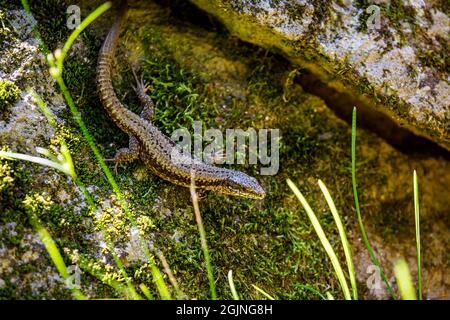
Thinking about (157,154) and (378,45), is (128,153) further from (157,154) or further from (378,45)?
(378,45)

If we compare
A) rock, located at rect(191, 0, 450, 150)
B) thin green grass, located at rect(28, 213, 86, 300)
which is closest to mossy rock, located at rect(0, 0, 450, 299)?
thin green grass, located at rect(28, 213, 86, 300)

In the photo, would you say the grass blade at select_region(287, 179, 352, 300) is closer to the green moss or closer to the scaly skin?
the scaly skin

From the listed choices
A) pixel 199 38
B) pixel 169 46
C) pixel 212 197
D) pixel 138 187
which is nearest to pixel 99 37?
pixel 169 46

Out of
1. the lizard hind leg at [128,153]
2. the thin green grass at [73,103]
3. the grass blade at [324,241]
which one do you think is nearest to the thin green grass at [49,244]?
the thin green grass at [73,103]

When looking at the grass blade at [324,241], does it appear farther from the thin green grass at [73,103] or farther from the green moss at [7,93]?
the green moss at [7,93]

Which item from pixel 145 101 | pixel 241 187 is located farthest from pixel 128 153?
pixel 241 187
